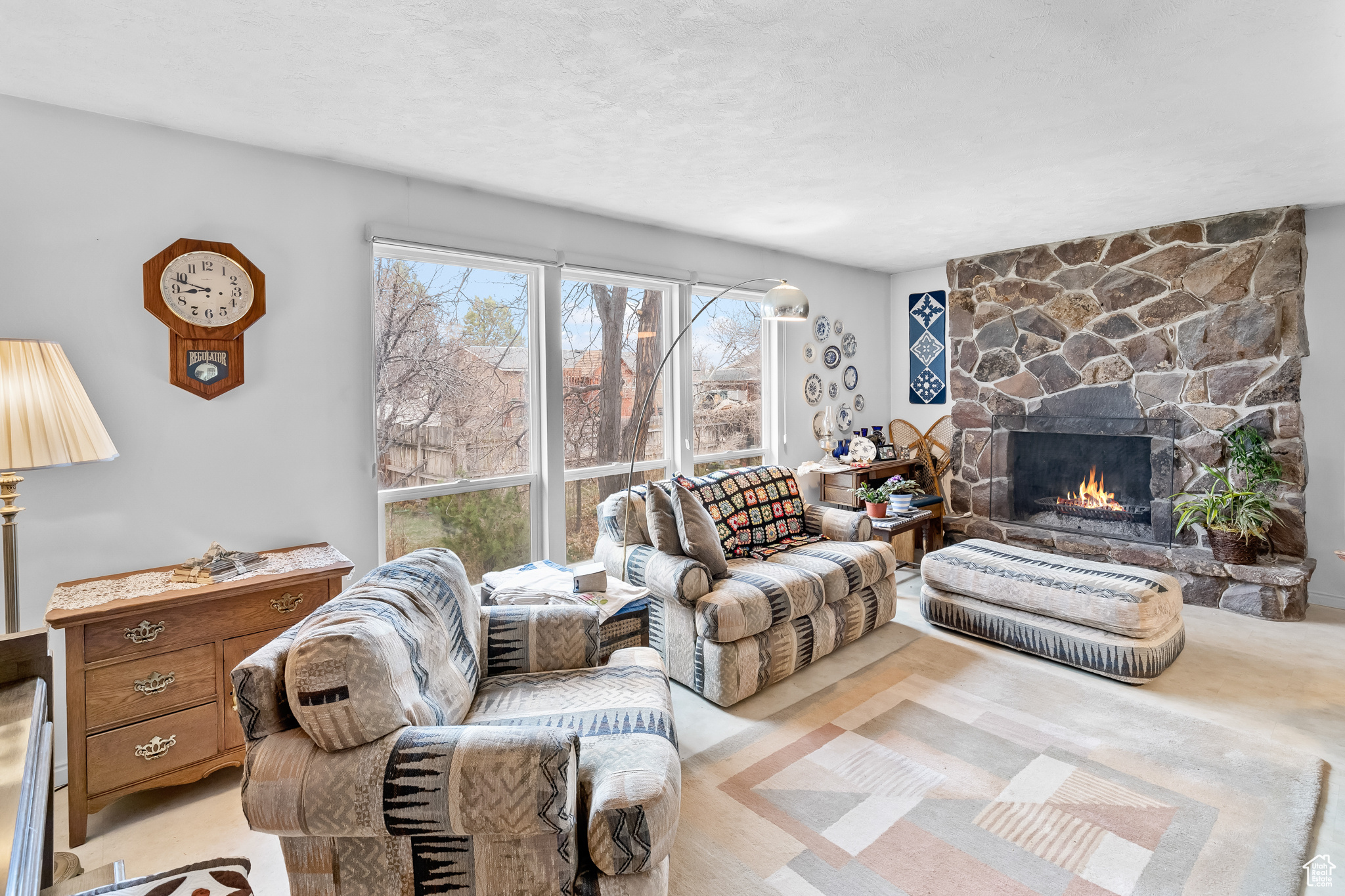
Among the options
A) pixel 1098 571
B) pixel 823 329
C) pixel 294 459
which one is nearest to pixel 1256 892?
pixel 1098 571

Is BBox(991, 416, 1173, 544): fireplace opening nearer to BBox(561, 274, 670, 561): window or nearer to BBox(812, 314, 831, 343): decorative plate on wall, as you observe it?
BBox(812, 314, 831, 343): decorative plate on wall

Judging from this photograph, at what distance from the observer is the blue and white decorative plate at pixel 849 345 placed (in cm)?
539

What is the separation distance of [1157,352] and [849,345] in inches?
80.8

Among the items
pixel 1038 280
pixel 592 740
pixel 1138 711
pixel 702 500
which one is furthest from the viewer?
pixel 1038 280

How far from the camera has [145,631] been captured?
6.93 ft

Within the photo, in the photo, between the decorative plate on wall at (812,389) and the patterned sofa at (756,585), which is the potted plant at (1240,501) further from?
the decorative plate on wall at (812,389)

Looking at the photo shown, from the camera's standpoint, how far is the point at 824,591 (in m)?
3.16

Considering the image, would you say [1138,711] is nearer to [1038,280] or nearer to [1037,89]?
[1037,89]

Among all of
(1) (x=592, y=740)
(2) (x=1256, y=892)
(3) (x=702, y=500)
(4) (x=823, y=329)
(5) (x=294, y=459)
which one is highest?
(4) (x=823, y=329)

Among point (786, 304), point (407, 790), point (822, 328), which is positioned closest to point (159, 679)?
point (407, 790)

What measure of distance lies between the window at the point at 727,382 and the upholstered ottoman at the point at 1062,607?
1574 millimetres

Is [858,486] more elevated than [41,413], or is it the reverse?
[41,413]

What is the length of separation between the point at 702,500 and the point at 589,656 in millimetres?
1380

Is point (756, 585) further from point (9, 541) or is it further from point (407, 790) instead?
point (9, 541)
